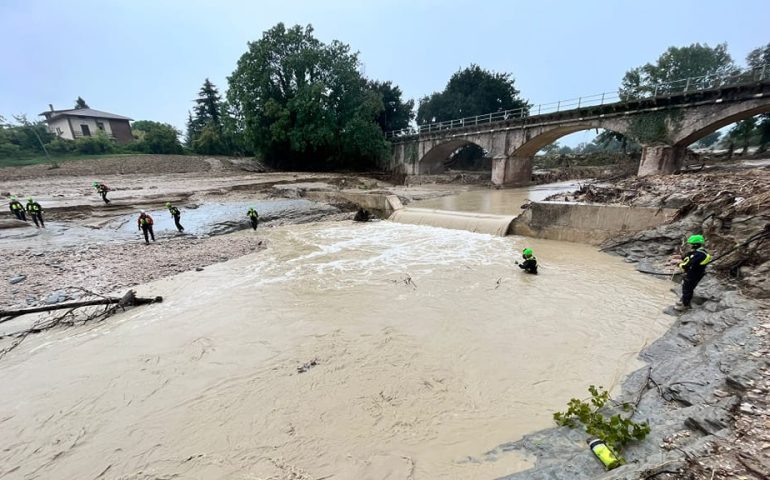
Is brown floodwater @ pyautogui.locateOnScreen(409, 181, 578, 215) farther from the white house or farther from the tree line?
the white house

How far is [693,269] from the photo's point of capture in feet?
19.1

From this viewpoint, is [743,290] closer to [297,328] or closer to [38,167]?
[297,328]

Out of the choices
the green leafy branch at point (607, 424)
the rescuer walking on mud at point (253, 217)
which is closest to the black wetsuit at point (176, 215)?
the rescuer walking on mud at point (253, 217)

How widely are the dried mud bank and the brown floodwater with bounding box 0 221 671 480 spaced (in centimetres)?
42

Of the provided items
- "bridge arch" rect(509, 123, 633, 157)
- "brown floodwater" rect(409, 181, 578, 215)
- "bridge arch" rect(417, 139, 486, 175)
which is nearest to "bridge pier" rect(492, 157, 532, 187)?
"bridge arch" rect(509, 123, 633, 157)

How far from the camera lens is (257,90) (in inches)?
1212

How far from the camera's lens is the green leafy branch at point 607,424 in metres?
2.86

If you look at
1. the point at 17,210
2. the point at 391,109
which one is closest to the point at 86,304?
the point at 17,210

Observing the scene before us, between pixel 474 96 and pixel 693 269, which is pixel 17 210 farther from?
pixel 474 96

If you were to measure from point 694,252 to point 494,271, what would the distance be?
4.21 metres

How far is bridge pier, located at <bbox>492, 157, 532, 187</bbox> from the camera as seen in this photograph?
2545cm

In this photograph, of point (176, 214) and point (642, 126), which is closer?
point (176, 214)

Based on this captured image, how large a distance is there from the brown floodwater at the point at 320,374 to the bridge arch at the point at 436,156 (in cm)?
2390

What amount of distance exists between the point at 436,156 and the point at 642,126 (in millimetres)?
17863
